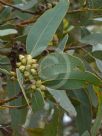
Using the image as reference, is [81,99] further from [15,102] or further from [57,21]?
[57,21]

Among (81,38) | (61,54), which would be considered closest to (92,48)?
(81,38)

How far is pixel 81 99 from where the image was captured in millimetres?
1929

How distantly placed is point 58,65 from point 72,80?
2.5 inches

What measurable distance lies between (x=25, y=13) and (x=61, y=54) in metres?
0.50

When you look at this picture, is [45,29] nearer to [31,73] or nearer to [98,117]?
[31,73]

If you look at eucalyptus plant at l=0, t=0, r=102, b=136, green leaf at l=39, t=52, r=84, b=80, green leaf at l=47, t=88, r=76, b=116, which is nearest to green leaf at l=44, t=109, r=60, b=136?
eucalyptus plant at l=0, t=0, r=102, b=136

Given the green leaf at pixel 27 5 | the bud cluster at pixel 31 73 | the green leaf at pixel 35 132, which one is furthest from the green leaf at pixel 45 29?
the green leaf at pixel 35 132

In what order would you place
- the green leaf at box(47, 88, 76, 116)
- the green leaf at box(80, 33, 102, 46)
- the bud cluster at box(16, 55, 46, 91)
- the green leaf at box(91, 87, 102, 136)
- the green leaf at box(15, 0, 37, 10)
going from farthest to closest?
the green leaf at box(80, 33, 102, 46)
the green leaf at box(15, 0, 37, 10)
the green leaf at box(91, 87, 102, 136)
the green leaf at box(47, 88, 76, 116)
the bud cluster at box(16, 55, 46, 91)

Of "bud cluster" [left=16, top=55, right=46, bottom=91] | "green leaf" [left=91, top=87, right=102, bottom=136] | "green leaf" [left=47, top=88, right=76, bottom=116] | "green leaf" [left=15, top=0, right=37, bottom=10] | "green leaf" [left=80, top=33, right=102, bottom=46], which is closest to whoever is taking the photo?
"bud cluster" [left=16, top=55, right=46, bottom=91]

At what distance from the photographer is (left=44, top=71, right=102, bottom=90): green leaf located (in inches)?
58.4

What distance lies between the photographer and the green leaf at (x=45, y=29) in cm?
159

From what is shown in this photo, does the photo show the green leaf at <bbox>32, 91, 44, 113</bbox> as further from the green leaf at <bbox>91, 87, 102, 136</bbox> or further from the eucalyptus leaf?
the eucalyptus leaf

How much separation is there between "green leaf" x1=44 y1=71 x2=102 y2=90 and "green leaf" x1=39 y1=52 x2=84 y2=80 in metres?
0.01

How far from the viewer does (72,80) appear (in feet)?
4.95
